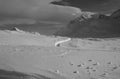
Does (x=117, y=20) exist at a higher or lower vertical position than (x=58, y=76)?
lower

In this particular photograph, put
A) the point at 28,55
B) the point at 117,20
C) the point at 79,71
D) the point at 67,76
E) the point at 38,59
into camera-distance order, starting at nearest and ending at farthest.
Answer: the point at 67,76
the point at 79,71
the point at 38,59
the point at 28,55
the point at 117,20

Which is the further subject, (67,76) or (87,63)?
(87,63)

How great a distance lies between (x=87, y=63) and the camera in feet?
23.3

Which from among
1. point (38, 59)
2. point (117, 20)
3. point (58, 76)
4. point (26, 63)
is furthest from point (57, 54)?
point (117, 20)

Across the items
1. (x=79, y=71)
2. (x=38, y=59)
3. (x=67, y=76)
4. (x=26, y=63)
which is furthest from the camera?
(x=38, y=59)

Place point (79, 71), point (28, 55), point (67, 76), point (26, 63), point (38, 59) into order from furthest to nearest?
point (28, 55), point (38, 59), point (26, 63), point (79, 71), point (67, 76)

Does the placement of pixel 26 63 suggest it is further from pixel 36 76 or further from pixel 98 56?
pixel 98 56

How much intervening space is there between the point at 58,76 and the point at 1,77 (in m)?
1.74

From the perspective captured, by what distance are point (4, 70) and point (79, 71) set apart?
240 centimetres

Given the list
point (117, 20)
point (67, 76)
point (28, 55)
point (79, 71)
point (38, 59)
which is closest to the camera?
point (67, 76)

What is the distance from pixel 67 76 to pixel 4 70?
2049mm

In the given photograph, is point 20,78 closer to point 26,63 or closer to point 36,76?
point 36,76

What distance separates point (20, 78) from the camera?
588 cm

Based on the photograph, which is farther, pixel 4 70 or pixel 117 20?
pixel 117 20
